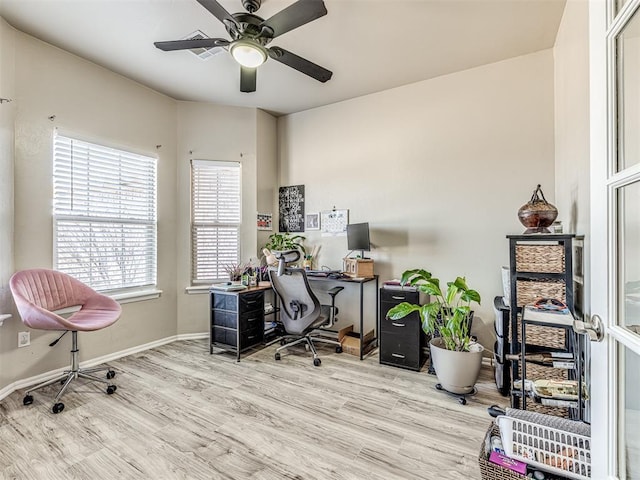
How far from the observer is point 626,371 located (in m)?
0.75

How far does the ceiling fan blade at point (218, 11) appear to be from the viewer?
1.72 metres

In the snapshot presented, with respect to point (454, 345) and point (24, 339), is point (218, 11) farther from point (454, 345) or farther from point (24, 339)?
point (24, 339)

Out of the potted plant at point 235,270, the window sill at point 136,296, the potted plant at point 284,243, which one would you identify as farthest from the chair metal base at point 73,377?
the potted plant at point 284,243

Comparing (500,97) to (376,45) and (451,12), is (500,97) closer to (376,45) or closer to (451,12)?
(451,12)

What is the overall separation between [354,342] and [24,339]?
294 cm

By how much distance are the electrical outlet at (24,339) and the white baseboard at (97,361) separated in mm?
289

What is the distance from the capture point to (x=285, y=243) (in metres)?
3.92

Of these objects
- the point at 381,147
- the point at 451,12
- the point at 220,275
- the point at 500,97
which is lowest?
the point at 220,275

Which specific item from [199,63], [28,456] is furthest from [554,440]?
[199,63]

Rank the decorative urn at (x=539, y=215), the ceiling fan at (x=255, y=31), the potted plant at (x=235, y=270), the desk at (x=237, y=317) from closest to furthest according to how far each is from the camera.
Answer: the ceiling fan at (x=255, y=31) < the decorative urn at (x=539, y=215) < the desk at (x=237, y=317) < the potted plant at (x=235, y=270)

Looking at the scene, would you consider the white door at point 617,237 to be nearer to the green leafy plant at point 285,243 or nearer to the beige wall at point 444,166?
the beige wall at point 444,166

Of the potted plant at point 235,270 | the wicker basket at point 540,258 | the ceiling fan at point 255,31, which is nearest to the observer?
the ceiling fan at point 255,31

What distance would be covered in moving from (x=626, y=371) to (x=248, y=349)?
3.15 meters

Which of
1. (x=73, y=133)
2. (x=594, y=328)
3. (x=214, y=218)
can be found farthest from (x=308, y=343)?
(x=73, y=133)
